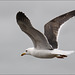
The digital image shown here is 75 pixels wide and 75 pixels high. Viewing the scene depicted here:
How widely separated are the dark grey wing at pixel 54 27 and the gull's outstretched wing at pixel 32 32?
1.12m

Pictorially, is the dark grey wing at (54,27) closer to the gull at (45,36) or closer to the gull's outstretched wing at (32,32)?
the gull at (45,36)

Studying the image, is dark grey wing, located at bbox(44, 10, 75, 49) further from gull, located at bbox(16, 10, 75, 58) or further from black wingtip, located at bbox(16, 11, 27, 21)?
black wingtip, located at bbox(16, 11, 27, 21)

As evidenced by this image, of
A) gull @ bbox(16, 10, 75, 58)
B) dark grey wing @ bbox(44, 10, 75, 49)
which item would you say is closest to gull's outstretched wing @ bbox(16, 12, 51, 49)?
gull @ bbox(16, 10, 75, 58)

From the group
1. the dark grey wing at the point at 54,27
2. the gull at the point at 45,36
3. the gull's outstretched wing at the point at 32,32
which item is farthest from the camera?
the dark grey wing at the point at 54,27

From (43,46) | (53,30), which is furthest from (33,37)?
(53,30)

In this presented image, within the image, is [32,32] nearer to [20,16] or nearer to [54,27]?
[20,16]

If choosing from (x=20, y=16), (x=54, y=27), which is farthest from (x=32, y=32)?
(x=54, y=27)

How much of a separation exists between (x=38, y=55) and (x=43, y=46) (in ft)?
2.09

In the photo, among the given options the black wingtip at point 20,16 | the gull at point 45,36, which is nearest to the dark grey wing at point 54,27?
the gull at point 45,36

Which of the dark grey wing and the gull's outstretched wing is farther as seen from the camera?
the dark grey wing

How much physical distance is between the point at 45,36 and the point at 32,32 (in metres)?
0.74

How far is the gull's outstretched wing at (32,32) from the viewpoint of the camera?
19.6 m

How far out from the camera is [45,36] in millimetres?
20500

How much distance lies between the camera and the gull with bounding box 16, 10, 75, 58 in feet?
65.0
